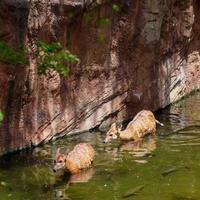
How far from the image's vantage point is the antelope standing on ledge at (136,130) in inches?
412

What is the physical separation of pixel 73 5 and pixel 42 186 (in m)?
3.34

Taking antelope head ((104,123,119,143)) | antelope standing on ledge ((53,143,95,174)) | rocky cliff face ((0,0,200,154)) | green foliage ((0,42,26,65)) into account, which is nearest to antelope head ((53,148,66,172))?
antelope standing on ledge ((53,143,95,174))

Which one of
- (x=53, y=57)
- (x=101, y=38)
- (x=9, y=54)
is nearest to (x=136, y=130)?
(x=101, y=38)

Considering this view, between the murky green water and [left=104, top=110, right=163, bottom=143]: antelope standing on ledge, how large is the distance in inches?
6.4

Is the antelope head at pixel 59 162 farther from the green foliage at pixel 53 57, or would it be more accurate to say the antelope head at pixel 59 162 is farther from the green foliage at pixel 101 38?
the green foliage at pixel 101 38

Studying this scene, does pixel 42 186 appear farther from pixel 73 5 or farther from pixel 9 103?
pixel 73 5

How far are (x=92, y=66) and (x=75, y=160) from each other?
9.80 feet

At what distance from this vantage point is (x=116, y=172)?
8.55 metres

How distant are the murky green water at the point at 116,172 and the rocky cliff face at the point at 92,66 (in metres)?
0.46

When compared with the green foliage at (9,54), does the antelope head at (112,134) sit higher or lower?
lower

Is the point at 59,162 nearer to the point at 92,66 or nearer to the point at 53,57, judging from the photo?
the point at 53,57

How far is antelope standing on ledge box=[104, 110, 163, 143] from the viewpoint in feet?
34.4

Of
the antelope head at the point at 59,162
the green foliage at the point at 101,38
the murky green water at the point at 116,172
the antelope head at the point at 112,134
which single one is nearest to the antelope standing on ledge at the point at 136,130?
the antelope head at the point at 112,134

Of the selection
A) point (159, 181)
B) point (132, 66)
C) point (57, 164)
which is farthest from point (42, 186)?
point (132, 66)
